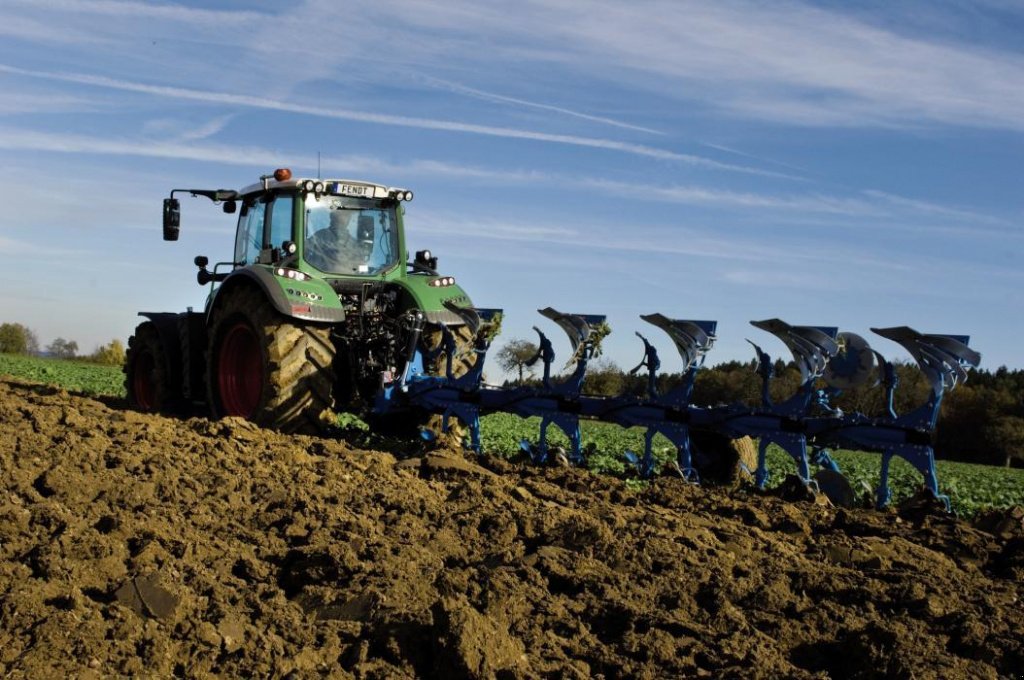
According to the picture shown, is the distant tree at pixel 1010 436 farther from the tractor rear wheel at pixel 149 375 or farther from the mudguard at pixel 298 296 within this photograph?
the mudguard at pixel 298 296

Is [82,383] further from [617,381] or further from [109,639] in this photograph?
[109,639]

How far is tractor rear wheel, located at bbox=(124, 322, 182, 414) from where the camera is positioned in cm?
1116

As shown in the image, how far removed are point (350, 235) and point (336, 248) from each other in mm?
195

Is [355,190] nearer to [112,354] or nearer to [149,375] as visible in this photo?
[149,375]

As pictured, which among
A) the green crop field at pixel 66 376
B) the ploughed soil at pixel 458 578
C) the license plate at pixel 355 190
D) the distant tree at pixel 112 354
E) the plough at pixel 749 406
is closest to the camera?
the ploughed soil at pixel 458 578

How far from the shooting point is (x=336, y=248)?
32.9 ft

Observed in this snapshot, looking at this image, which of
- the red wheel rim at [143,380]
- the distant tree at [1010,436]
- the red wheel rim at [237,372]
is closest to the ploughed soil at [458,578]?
the red wheel rim at [237,372]

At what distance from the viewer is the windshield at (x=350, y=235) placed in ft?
32.4

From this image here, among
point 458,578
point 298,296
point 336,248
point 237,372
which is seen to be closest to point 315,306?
point 298,296

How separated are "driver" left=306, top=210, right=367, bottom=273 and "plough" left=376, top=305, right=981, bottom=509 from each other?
3.46ft

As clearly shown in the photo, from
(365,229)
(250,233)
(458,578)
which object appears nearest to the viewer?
(458,578)

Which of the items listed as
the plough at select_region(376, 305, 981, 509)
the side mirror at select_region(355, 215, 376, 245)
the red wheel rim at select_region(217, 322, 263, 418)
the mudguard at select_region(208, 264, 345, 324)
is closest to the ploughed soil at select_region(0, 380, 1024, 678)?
the plough at select_region(376, 305, 981, 509)

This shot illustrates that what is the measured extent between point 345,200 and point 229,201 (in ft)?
5.01

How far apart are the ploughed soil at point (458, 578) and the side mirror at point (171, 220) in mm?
3498
